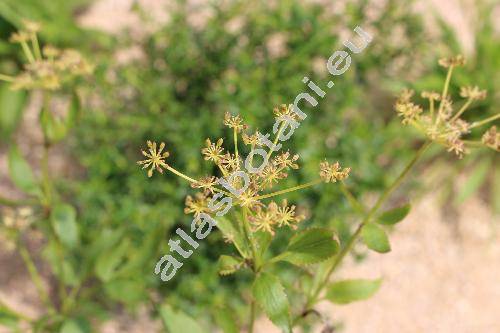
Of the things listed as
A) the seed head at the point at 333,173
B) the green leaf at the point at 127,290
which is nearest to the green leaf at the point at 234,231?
the seed head at the point at 333,173

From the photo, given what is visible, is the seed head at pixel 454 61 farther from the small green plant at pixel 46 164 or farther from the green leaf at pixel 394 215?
the small green plant at pixel 46 164

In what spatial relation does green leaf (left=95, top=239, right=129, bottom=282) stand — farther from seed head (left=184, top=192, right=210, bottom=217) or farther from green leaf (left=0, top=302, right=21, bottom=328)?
seed head (left=184, top=192, right=210, bottom=217)

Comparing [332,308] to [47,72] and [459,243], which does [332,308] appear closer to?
[459,243]

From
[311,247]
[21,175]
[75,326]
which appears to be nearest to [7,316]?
[75,326]

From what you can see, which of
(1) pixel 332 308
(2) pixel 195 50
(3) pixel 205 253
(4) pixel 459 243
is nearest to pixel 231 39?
(2) pixel 195 50

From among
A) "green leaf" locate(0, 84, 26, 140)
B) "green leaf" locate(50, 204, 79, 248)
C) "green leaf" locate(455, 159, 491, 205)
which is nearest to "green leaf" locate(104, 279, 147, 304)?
"green leaf" locate(50, 204, 79, 248)

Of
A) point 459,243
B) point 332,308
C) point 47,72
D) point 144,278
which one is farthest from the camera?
point 459,243
